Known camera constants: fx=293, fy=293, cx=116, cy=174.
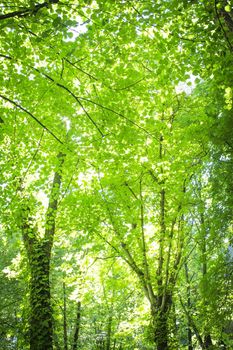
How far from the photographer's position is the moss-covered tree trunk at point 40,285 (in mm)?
7289

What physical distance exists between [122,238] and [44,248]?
2.27 m

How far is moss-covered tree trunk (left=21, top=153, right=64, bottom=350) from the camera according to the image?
7289 millimetres

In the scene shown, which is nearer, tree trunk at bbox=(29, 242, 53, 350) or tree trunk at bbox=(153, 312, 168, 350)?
tree trunk at bbox=(29, 242, 53, 350)

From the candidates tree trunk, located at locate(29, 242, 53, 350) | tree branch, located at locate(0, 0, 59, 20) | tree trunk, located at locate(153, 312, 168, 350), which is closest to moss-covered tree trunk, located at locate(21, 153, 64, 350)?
tree trunk, located at locate(29, 242, 53, 350)

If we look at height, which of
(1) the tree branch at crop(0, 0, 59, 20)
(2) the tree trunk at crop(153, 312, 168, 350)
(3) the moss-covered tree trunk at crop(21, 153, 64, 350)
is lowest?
(2) the tree trunk at crop(153, 312, 168, 350)

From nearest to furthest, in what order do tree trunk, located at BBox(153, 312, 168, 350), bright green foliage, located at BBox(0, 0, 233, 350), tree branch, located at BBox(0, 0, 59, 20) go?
tree branch, located at BBox(0, 0, 59, 20)
bright green foliage, located at BBox(0, 0, 233, 350)
tree trunk, located at BBox(153, 312, 168, 350)

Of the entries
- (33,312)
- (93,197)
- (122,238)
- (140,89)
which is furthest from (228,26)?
(33,312)

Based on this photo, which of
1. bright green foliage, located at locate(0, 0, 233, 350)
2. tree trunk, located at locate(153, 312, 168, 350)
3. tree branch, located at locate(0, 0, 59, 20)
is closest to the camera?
tree branch, located at locate(0, 0, 59, 20)

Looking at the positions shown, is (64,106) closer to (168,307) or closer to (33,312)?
(33,312)

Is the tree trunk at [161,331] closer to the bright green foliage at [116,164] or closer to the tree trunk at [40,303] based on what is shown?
the bright green foliage at [116,164]

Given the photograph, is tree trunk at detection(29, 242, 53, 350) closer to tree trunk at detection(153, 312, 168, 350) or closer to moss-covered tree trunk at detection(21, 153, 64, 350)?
moss-covered tree trunk at detection(21, 153, 64, 350)

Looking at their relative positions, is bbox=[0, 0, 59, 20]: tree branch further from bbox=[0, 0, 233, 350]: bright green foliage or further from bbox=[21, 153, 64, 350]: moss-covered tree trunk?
bbox=[21, 153, 64, 350]: moss-covered tree trunk

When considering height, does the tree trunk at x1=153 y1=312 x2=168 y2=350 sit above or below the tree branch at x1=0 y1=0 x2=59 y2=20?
below

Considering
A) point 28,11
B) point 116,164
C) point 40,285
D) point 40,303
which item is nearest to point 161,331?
point 40,303
